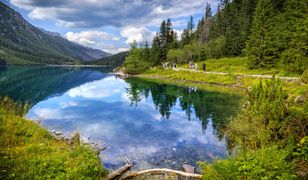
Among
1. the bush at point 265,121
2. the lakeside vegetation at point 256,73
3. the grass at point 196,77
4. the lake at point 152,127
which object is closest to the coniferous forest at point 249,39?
the lakeside vegetation at point 256,73

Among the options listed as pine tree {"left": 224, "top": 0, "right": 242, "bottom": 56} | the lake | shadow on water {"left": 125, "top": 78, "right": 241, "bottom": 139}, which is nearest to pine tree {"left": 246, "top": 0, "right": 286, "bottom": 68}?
pine tree {"left": 224, "top": 0, "right": 242, "bottom": 56}

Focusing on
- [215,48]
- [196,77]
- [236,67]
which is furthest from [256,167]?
[215,48]

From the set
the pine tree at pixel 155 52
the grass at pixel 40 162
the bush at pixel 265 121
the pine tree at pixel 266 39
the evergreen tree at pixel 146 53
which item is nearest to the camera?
the grass at pixel 40 162

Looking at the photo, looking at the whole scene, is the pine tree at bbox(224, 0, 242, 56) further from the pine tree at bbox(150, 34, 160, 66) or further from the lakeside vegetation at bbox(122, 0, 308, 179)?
the pine tree at bbox(150, 34, 160, 66)

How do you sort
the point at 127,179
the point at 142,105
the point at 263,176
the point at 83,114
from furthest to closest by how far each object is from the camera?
1. the point at 142,105
2. the point at 83,114
3. the point at 127,179
4. the point at 263,176

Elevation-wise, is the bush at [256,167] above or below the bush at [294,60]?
below

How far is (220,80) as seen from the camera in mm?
57156

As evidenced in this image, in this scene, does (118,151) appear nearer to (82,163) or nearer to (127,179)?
(127,179)

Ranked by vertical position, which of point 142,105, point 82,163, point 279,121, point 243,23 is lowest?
point 142,105

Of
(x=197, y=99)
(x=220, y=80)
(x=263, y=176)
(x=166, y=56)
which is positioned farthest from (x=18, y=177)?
(x=166, y=56)

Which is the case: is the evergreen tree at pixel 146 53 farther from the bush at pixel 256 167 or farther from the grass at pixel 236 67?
the bush at pixel 256 167

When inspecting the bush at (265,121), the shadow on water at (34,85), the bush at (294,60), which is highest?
the bush at (294,60)

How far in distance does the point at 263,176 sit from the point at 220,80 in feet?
166

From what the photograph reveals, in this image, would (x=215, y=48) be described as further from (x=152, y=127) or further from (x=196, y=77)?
(x=152, y=127)
